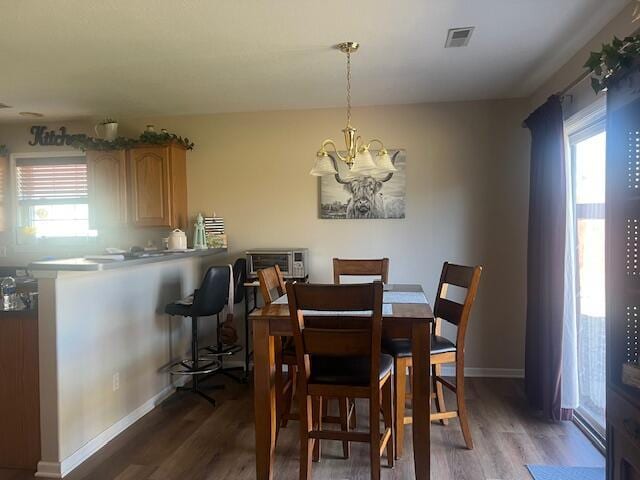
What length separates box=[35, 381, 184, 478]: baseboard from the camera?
2.30 metres

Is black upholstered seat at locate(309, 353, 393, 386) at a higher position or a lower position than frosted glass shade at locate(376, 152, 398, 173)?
lower

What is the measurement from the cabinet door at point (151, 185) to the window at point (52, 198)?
0.75 meters

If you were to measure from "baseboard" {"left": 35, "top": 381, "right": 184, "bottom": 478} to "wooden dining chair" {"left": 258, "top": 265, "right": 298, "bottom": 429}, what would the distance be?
1053 mm

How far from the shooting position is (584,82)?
259 centimetres

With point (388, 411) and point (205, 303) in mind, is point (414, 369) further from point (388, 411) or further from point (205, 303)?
point (205, 303)

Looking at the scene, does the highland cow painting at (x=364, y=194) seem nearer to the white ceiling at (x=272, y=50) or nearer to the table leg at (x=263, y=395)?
the white ceiling at (x=272, y=50)

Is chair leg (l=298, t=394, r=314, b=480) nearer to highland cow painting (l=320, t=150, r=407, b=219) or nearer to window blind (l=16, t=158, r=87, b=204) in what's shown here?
highland cow painting (l=320, t=150, r=407, b=219)

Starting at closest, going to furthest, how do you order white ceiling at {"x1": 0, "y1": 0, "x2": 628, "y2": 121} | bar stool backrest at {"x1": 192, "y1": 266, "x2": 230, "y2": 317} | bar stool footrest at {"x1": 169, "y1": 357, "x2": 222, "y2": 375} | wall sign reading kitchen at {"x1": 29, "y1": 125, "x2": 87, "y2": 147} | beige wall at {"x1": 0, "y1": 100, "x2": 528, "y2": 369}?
white ceiling at {"x1": 0, "y1": 0, "x2": 628, "y2": 121} < bar stool backrest at {"x1": 192, "y1": 266, "x2": 230, "y2": 317} < bar stool footrest at {"x1": 169, "y1": 357, "x2": 222, "y2": 375} < beige wall at {"x1": 0, "y1": 100, "x2": 528, "y2": 369} < wall sign reading kitchen at {"x1": 29, "y1": 125, "x2": 87, "y2": 147}

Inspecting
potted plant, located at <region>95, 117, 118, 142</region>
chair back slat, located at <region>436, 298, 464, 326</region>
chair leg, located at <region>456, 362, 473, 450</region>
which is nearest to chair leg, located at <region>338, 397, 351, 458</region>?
chair leg, located at <region>456, 362, 473, 450</region>

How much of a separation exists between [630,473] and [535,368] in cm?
166

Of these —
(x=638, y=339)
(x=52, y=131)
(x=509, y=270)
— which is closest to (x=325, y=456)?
(x=638, y=339)

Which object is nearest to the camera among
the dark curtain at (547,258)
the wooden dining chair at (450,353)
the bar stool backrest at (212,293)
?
the wooden dining chair at (450,353)

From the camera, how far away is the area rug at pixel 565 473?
222cm

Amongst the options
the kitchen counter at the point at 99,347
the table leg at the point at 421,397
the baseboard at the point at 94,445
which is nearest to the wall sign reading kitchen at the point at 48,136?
the kitchen counter at the point at 99,347
